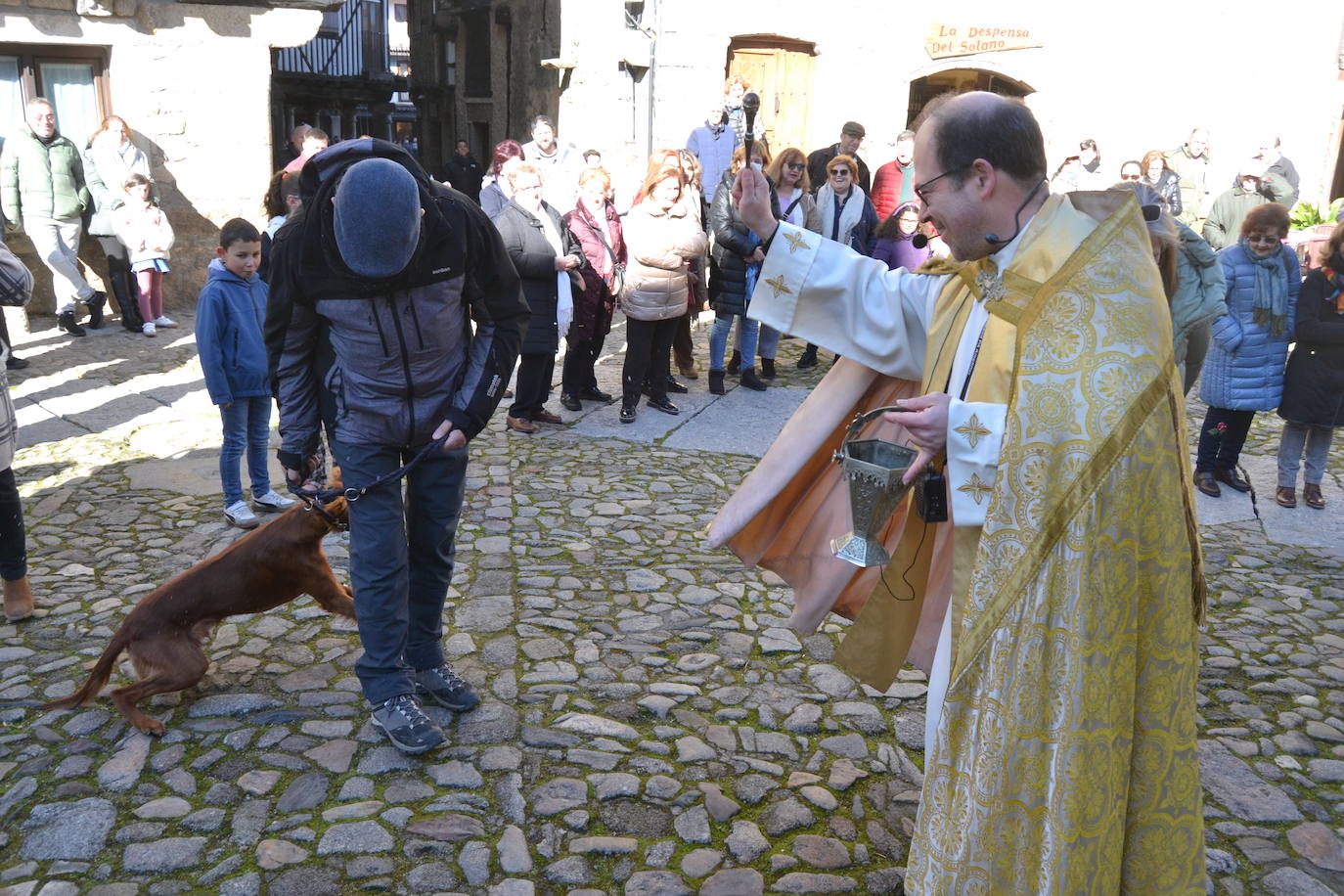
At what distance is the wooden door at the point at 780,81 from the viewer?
14930 millimetres

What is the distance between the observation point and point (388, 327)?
3471 mm

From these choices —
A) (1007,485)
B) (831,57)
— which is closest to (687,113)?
(831,57)

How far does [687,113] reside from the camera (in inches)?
567

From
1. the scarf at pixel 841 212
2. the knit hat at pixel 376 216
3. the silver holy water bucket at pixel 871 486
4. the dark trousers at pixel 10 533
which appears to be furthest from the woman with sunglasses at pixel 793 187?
the silver holy water bucket at pixel 871 486

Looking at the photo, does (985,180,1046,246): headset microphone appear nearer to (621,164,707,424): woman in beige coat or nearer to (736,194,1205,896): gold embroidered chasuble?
(736,194,1205,896): gold embroidered chasuble

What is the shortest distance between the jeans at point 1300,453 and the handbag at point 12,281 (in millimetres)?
6666

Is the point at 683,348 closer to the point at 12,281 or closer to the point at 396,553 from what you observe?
the point at 12,281

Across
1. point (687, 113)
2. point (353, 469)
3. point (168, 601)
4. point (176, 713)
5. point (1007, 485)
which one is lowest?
point (176, 713)

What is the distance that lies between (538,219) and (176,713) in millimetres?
4250

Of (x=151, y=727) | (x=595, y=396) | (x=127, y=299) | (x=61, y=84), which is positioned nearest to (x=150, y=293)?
(x=127, y=299)

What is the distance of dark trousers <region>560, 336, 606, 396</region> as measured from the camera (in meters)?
8.23

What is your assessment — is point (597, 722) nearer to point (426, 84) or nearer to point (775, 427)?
point (775, 427)

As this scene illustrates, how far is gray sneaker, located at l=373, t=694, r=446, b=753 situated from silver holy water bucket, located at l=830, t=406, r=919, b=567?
163cm

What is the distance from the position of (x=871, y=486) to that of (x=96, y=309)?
10070 mm
